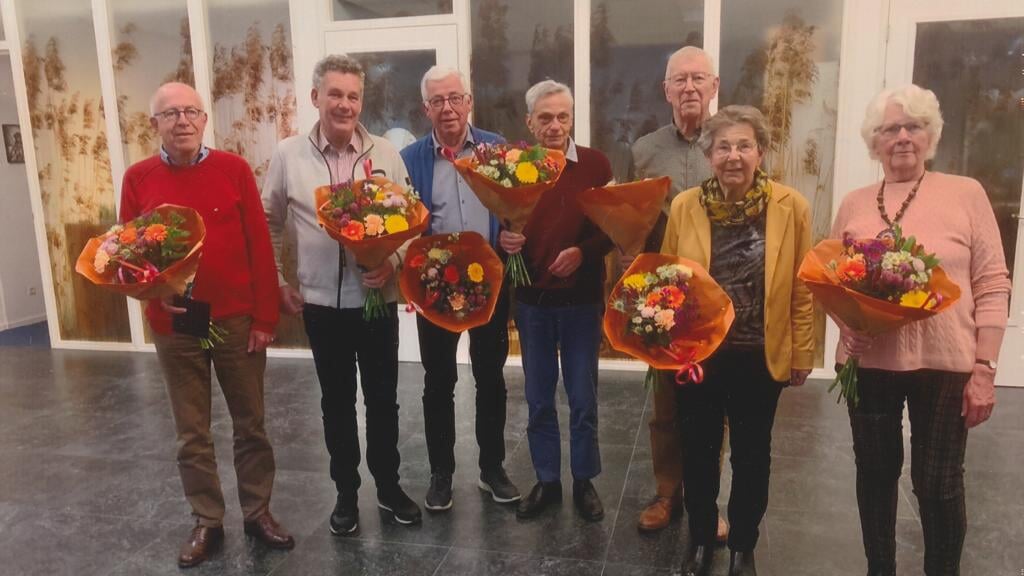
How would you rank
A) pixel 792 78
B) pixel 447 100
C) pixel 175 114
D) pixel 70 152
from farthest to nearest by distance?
1. pixel 70 152
2. pixel 792 78
3. pixel 447 100
4. pixel 175 114

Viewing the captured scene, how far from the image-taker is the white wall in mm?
6641

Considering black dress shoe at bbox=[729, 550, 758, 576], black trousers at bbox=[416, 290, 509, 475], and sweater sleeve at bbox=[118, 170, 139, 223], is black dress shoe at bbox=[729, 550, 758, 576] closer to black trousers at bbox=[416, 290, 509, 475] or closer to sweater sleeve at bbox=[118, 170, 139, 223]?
black trousers at bbox=[416, 290, 509, 475]

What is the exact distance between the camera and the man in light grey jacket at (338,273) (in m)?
2.46

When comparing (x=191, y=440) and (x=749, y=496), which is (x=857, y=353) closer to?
(x=749, y=496)

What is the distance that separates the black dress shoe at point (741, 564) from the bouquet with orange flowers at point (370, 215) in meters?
1.43

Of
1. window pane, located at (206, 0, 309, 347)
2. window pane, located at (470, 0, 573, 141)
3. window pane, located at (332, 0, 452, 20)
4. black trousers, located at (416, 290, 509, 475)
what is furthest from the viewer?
window pane, located at (206, 0, 309, 347)

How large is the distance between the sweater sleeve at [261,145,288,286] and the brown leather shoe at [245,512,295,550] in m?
0.88

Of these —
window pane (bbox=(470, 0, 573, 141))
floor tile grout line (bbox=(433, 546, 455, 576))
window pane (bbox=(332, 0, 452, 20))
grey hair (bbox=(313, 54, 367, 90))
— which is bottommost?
floor tile grout line (bbox=(433, 546, 455, 576))

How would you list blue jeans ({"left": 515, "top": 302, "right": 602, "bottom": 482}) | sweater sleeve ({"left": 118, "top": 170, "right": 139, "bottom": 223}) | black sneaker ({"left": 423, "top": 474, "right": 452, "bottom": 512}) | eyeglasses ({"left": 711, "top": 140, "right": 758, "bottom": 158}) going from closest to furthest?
eyeglasses ({"left": 711, "top": 140, "right": 758, "bottom": 158}), sweater sleeve ({"left": 118, "top": 170, "right": 139, "bottom": 223}), blue jeans ({"left": 515, "top": 302, "right": 602, "bottom": 482}), black sneaker ({"left": 423, "top": 474, "right": 452, "bottom": 512})

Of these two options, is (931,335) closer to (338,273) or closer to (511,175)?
(511,175)

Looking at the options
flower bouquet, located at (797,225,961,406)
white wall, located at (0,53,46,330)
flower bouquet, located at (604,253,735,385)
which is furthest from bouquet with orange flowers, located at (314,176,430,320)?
white wall, located at (0,53,46,330)

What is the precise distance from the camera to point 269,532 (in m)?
2.65

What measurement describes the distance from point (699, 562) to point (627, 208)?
116 cm

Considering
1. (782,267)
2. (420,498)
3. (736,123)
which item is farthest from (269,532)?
(736,123)
